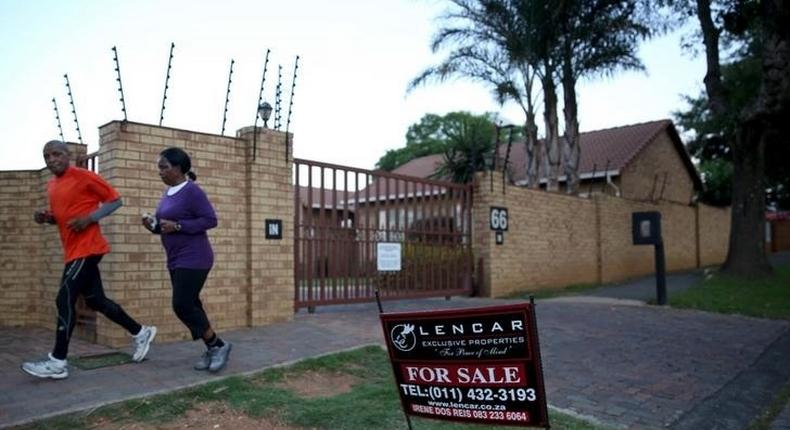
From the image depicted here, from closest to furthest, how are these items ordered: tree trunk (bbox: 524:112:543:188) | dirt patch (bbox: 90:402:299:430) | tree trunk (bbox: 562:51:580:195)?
dirt patch (bbox: 90:402:299:430)
tree trunk (bbox: 562:51:580:195)
tree trunk (bbox: 524:112:543:188)

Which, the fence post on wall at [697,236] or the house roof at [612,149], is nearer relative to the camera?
the house roof at [612,149]

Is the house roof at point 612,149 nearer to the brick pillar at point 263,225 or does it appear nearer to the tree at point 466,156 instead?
the tree at point 466,156

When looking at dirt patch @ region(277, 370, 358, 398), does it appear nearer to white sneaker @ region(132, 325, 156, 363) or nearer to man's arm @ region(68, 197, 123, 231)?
white sneaker @ region(132, 325, 156, 363)

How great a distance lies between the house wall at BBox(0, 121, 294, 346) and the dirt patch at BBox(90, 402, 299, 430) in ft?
7.09

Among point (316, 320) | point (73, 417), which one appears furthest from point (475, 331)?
point (316, 320)

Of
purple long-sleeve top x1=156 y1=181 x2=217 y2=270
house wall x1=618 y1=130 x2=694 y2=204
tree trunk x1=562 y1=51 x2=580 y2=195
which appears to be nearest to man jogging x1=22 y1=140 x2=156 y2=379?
purple long-sleeve top x1=156 y1=181 x2=217 y2=270

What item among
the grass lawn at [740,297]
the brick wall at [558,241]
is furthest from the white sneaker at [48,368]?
the grass lawn at [740,297]

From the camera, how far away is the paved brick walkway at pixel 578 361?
439 cm

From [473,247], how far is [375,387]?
22.8ft

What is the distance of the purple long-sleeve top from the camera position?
4.63 m

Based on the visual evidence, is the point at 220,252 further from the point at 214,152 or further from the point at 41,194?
the point at 41,194

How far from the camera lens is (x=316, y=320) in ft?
24.8

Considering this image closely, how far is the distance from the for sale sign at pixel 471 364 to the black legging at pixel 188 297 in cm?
208

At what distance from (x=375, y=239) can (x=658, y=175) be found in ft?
60.0
